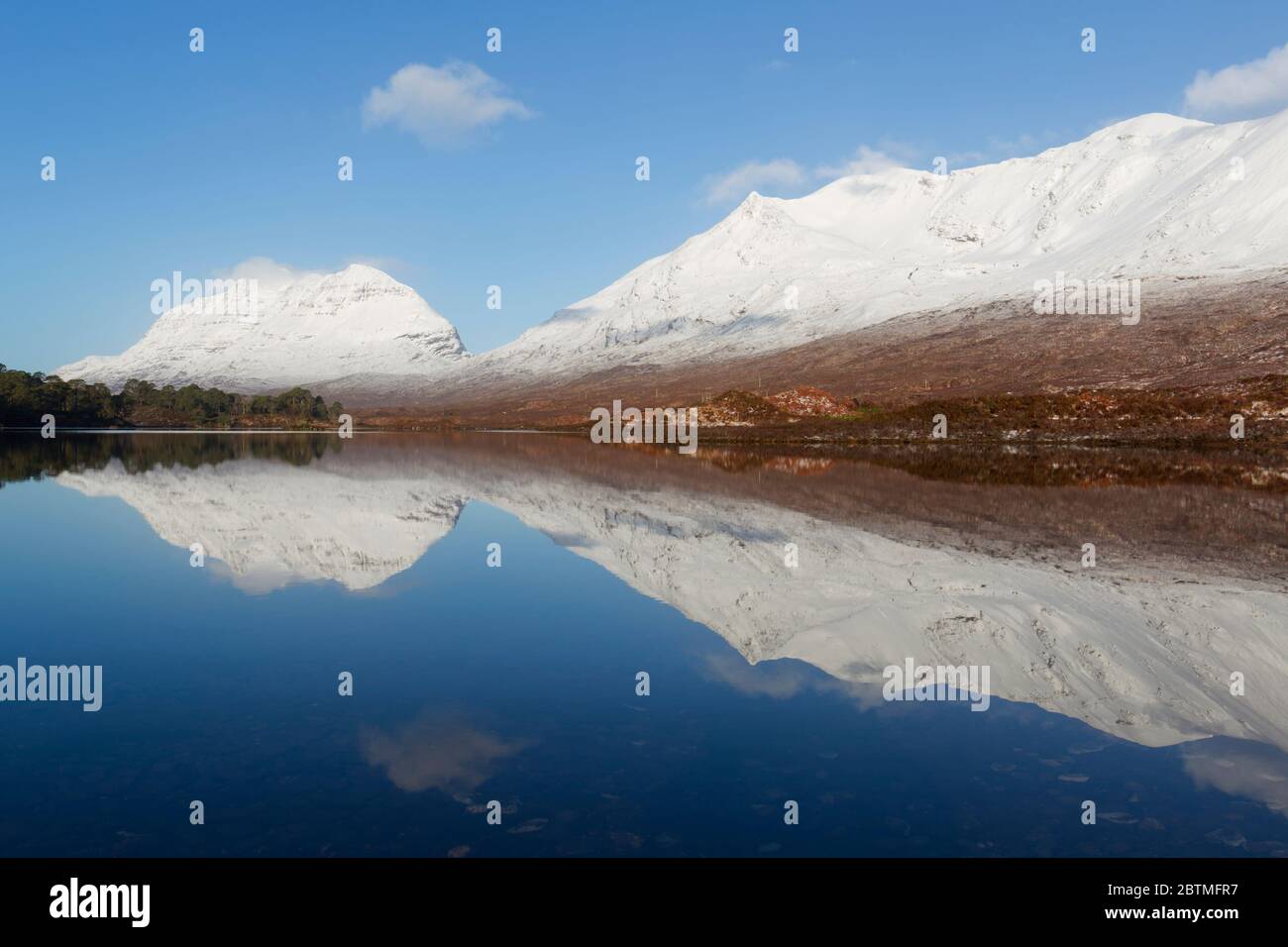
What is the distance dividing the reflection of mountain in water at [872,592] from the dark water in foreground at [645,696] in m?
0.09

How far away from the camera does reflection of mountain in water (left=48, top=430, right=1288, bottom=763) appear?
10.0 meters

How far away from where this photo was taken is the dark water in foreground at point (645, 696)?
22.2ft

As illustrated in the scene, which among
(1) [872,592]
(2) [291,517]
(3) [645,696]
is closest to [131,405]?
(2) [291,517]

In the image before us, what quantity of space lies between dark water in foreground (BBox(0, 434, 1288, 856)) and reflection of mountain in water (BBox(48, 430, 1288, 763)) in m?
0.09

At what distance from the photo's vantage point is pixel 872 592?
48.4 ft

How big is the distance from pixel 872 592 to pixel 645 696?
6221mm

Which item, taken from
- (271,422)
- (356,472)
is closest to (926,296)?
(271,422)
